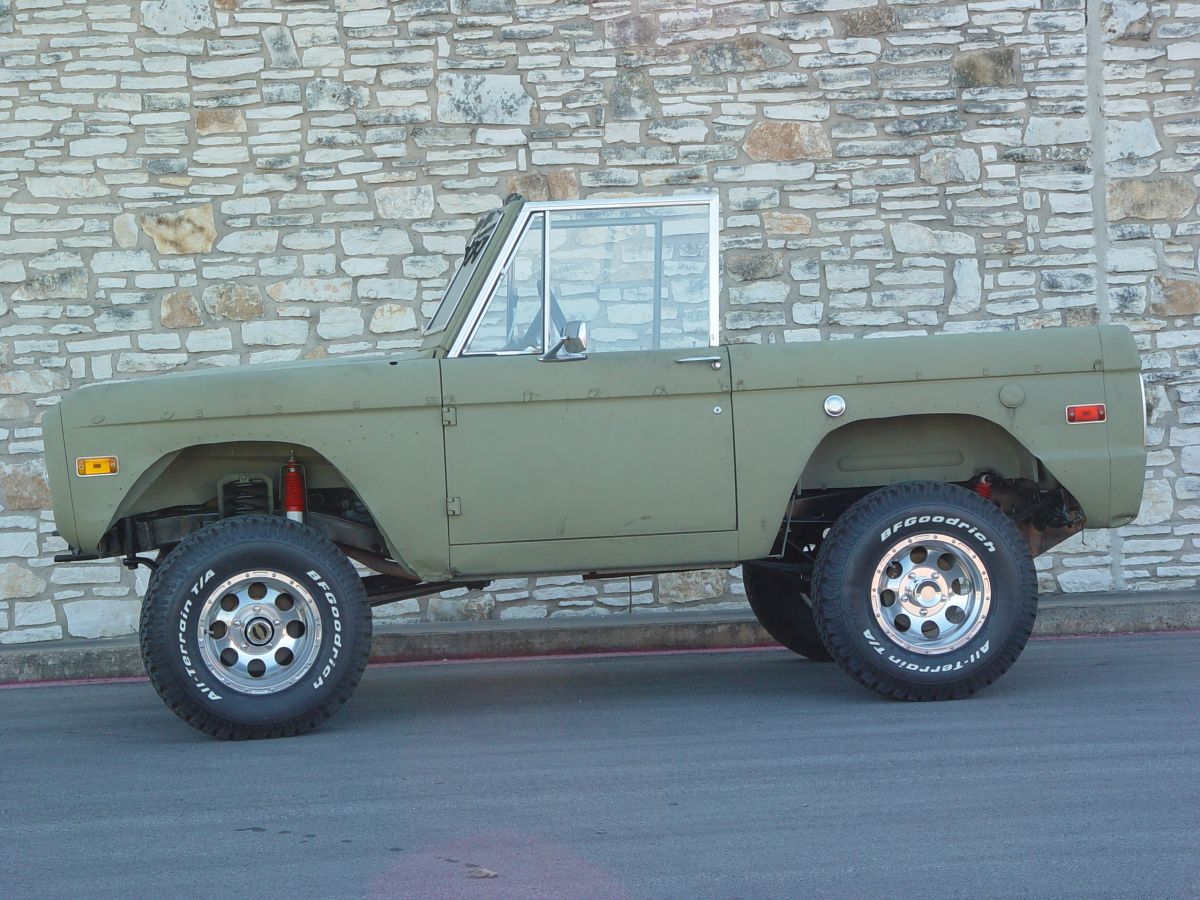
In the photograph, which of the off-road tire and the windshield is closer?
the windshield

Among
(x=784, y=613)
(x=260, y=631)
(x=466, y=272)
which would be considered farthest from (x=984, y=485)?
(x=260, y=631)

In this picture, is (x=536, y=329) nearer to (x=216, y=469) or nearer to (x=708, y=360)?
(x=708, y=360)

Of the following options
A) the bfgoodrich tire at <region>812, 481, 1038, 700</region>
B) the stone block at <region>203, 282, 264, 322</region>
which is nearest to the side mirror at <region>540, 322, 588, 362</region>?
the bfgoodrich tire at <region>812, 481, 1038, 700</region>

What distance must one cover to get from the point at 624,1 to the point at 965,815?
23.4 ft

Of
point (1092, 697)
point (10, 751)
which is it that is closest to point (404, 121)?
point (10, 751)

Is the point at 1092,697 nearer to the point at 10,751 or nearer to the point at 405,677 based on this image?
the point at 405,677

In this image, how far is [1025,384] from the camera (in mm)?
6066

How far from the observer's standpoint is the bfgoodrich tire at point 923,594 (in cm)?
596

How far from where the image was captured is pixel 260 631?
5832mm

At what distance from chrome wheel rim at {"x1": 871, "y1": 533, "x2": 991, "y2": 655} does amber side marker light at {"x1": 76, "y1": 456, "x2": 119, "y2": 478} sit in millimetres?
3101

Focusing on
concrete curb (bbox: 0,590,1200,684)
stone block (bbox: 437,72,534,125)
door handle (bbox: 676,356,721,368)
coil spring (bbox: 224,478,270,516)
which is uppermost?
stone block (bbox: 437,72,534,125)

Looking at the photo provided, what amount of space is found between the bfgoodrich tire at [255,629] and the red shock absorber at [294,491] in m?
0.26

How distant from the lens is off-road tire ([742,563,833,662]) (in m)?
7.45

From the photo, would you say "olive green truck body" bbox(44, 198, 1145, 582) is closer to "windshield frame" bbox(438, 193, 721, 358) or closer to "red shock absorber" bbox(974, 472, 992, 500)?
"windshield frame" bbox(438, 193, 721, 358)
